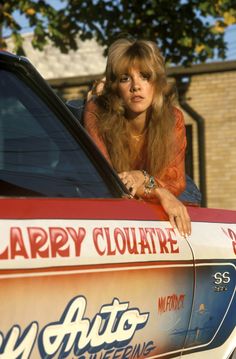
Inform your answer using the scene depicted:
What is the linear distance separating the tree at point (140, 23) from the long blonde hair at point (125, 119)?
10.0 m

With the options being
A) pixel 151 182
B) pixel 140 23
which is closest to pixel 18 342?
pixel 151 182

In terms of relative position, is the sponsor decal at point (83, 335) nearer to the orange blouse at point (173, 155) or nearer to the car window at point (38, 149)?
the car window at point (38, 149)

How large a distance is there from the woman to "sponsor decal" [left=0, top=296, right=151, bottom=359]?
0.80 m

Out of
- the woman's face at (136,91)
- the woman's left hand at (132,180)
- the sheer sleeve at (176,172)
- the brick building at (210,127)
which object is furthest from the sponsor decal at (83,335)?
the brick building at (210,127)

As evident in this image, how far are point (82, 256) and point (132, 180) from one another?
29.2 inches

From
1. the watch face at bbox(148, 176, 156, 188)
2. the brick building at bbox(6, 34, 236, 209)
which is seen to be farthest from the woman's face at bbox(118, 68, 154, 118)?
the brick building at bbox(6, 34, 236, 209)

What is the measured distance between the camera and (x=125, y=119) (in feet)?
10.8

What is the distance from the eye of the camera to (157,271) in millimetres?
2555

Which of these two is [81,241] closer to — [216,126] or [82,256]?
[82,256]

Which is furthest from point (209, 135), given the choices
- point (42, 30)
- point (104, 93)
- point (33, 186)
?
point (33, 186)

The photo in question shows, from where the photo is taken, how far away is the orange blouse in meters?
3.17

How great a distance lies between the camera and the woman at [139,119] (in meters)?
3.19

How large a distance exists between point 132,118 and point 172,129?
171 mm

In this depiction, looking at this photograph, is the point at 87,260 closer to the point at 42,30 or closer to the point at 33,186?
the point at 33,186
